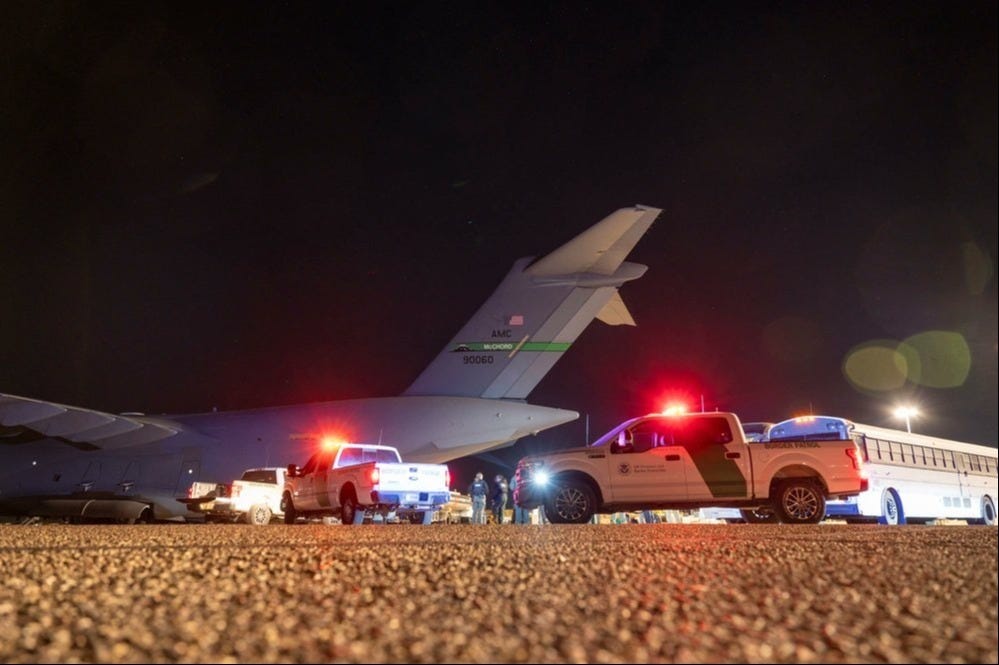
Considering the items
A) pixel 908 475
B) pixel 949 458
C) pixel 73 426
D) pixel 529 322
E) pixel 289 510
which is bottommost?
pixel 289 510

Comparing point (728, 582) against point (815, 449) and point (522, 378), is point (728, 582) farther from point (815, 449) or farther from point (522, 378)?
point (522, 378)

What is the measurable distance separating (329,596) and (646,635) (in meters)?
1.69

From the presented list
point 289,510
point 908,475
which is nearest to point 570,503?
point 289,510

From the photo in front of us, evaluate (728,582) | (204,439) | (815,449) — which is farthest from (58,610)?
(204,439)

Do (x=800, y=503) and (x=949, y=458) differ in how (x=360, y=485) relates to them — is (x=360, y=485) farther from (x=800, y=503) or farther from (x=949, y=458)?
(x=949, y=458)

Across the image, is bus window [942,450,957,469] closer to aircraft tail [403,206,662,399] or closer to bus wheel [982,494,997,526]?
bus wheel [982,494,997,526]

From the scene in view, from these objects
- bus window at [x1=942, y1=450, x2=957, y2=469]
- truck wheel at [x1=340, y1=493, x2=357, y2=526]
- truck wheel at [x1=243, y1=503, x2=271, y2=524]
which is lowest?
truck wheel at [x1=243, y1=503, x2=271, y2=524]

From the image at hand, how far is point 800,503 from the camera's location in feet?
38.4

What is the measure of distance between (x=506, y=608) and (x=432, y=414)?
15286 millimetres

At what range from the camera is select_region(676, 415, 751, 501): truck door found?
1194 cm

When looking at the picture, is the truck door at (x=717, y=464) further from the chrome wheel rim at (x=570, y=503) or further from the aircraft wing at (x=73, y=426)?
the aircraft wing at (x=73, y=426)

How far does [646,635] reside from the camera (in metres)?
2.62

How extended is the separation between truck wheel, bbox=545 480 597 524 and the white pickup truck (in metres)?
3.40

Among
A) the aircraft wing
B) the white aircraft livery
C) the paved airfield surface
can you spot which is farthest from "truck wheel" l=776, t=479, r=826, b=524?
the aircraft wing
